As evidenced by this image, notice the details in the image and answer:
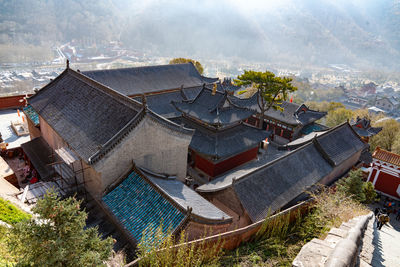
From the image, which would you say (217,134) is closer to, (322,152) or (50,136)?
(322,152)

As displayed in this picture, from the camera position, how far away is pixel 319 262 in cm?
684

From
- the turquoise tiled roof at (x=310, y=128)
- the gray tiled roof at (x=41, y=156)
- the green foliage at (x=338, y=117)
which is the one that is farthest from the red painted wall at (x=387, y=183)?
the gray tiled roof at (x=41, y=156)

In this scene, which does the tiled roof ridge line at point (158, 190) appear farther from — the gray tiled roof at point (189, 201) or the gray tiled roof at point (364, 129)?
the gray tiled roof at point (364, 129)

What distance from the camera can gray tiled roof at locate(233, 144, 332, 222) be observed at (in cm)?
1578

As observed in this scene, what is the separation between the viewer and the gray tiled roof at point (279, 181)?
51.8ft

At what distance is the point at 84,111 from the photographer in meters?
17.3

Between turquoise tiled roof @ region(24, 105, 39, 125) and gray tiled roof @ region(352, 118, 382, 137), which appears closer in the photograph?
turquoise tiled roof @ region(24, 105, 39, 125)

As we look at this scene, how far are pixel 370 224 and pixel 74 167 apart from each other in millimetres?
16008

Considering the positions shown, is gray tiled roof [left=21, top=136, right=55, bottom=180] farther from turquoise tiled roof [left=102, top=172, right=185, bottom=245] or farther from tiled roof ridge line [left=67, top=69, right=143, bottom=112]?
turquoise tiled roof [left=102, top=172, right=185, bottom=245]

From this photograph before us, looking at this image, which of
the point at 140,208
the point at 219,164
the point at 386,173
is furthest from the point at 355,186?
the point at 140,208

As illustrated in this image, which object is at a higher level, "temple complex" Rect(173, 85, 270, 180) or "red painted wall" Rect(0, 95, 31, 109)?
"temple complex" Rect(173, 85, 270, 180)

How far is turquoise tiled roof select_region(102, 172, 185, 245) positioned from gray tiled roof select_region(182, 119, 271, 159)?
814cm

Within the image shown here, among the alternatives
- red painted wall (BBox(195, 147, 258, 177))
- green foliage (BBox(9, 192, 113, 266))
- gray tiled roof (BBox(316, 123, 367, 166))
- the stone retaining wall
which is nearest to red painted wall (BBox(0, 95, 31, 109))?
red painted wall (BBox(195, 147, 258, 177))

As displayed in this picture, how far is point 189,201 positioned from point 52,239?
816 cm
